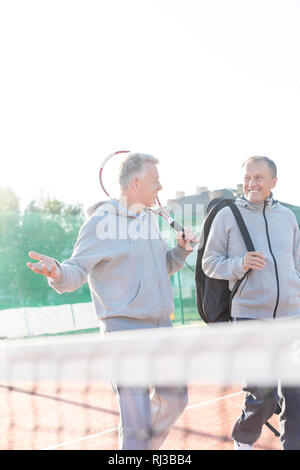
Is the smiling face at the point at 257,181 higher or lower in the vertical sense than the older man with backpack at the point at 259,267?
higher

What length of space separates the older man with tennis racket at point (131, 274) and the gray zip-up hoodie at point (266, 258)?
32cm

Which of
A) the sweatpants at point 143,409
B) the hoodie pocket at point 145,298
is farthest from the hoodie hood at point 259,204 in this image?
the sweatpants at point 143,409

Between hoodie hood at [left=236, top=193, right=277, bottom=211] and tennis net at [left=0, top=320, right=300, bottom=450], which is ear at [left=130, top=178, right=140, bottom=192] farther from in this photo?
tennis net at [left=0, top=320, right=300, bottom=450]

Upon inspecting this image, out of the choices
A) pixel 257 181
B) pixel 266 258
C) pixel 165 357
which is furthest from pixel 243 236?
pixel 165 357

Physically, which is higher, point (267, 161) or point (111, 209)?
point (267, 161)

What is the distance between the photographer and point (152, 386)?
2.79 meters

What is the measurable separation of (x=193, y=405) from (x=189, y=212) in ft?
28.0

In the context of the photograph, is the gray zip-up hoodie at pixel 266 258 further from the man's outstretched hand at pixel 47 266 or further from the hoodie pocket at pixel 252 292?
the man's outstretched hand at pixel 47 266

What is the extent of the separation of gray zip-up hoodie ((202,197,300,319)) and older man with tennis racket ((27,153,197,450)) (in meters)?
0.32

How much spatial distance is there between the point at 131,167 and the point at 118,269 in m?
0.48

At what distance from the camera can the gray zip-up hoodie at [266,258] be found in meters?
3.17

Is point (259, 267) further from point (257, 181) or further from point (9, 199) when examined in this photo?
point (9, 199)

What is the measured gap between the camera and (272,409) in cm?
315
